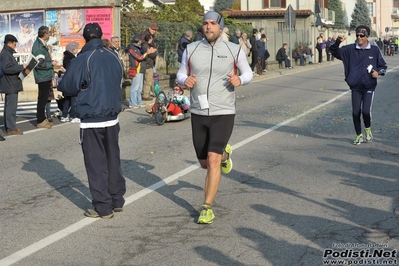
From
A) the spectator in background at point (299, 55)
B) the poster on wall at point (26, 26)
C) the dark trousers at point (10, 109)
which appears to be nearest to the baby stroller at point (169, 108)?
the dark trousers at point (10, 109)

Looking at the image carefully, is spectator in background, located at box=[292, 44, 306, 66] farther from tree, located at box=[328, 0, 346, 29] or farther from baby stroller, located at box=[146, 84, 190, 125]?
tree, located at box=[328, 0, 346, 29]

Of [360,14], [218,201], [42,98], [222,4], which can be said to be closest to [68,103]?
[42,98]

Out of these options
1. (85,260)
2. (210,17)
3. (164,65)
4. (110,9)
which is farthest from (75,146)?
(164,65)

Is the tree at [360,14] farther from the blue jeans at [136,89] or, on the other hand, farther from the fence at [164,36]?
the blue jeans at [136,89]

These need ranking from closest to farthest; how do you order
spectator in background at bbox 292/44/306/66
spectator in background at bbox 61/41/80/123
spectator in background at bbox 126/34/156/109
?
spectator in background at bbox 61/41/80/123, spectator in background at bbox 126/34/156/109, spectator in background at bbox 292/44/306/66

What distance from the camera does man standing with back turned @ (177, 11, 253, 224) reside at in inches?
302

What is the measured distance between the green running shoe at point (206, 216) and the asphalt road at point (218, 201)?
2.4 inches

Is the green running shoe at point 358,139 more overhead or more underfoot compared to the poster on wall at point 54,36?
more underfoot

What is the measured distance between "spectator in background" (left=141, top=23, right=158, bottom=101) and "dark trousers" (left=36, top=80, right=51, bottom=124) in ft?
15.7

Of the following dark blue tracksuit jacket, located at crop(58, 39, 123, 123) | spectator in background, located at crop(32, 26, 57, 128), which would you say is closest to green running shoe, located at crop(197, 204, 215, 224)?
dark blue tracksuit jacket, located at crop(58, 39, 123, 123)

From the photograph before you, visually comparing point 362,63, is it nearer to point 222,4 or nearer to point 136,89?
point 136,89

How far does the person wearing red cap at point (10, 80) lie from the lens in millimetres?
14305

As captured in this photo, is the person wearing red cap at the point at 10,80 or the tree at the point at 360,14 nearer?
the person wearing red cap at the point at 10,80

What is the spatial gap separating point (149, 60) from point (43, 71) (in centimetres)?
554
